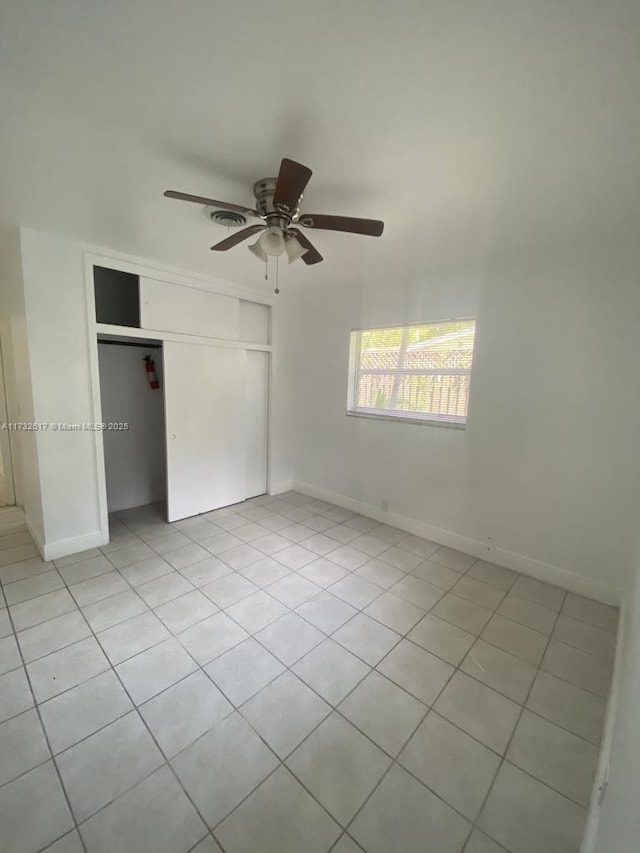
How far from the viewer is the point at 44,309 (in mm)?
2471

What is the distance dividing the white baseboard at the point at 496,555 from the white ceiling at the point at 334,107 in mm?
2430

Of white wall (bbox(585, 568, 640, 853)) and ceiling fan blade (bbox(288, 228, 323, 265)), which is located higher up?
ceiling fan blade (bbox(288, 228, 323, 265))

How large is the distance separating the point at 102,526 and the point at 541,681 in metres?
3.34

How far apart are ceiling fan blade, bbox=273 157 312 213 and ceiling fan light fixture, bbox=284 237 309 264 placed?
0.83 ft

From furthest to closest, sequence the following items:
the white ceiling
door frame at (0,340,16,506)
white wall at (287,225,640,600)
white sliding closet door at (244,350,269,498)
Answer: white sliding closet door at (244,350,269,498) < door frame at (0,340,16,506) < white wall at (287,225,640,600) < the white ceiling

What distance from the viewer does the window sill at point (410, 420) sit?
2951mm

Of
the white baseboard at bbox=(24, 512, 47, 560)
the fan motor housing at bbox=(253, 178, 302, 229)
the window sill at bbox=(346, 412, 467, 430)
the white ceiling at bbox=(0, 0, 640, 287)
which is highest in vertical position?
the white ceiling at bbox=(0, 0, 640, 287)

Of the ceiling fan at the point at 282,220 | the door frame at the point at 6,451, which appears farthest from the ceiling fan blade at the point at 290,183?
the door frame at the point at 6,451

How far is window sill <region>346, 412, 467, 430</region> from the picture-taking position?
116 inches

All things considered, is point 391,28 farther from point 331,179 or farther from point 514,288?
point 514,288

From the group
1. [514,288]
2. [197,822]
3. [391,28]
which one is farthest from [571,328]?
[197,822]

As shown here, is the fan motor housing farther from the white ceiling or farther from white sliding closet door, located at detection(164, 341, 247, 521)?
white sliding closet door, located at detection(164, 341, 247, 521)

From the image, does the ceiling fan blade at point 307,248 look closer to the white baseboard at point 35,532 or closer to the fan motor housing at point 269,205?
the fan motor housing at point 269,205

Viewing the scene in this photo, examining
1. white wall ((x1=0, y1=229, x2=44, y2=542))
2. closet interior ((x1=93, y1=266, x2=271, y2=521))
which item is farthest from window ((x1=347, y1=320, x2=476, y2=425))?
white wall ((x1=0, y1=229, x2=44, y2=542))
